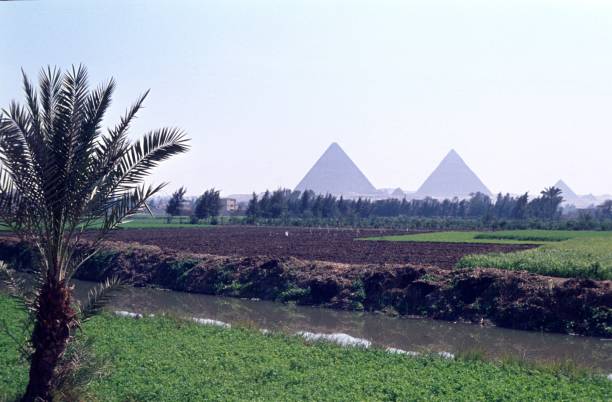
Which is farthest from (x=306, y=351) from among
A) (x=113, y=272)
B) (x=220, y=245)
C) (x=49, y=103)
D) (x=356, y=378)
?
(x=220, y=245)

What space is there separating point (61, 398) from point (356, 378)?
16.6ft

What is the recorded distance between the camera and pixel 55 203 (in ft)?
30.3

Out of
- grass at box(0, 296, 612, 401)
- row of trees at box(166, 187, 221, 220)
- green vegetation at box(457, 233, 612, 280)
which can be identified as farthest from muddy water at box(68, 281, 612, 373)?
row of trees at box(166, 187, 221, 220)

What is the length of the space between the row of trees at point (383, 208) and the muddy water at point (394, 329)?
202 feet

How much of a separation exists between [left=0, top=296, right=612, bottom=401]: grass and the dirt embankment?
7860 mm

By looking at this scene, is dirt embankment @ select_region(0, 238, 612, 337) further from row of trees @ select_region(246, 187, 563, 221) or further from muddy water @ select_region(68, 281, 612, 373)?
row of trees @ select_region(246, 187, 563, 221)

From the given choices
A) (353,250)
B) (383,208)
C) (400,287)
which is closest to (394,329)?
(400,287)

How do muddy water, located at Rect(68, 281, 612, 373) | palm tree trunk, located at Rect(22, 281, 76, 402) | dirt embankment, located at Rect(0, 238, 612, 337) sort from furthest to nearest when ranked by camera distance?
dirt embankment, located at Rect(0, 238, 612, 337), muddy water, located at Rect(68, 281, 612, 373), palm tree trunk, located at Rect(22, 281, 76, 402)

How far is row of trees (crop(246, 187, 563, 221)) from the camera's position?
9450 centimetres

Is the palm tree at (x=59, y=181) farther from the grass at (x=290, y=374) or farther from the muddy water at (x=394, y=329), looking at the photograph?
the muddy water at (x=394, y=329)

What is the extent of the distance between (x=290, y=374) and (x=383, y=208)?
125 meters

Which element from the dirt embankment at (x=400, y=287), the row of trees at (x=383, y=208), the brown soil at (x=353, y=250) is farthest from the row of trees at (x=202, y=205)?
the dirt embankment at (x=400, y=287)

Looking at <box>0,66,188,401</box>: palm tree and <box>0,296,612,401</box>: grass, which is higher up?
<box>0,66,188,401</box>: palm tree

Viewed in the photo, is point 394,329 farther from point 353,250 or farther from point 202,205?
point 202,205
